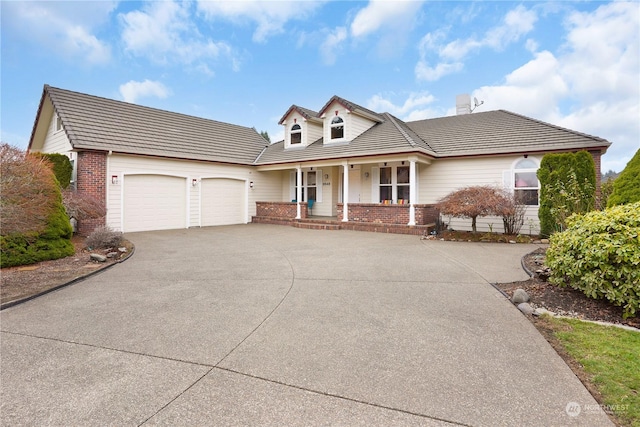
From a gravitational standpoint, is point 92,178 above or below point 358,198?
above

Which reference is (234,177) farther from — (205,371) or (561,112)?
(561,112)

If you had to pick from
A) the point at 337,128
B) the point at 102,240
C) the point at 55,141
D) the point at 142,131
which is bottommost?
the point at 102,240

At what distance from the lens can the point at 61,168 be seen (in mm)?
11242

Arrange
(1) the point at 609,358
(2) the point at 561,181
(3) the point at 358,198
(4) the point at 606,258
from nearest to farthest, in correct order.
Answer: (1) the point at 609,358 → (4) the point at 606,258 → (2) the point at 561,181 → (3) the point at 358,198

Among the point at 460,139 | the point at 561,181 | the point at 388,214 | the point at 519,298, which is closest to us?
the point at 519,298

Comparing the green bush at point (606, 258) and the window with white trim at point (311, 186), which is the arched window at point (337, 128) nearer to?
the window with white trim at point (311, 186)

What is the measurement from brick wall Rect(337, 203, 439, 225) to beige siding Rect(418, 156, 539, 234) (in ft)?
Answer: 3.71

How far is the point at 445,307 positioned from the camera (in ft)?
14.5

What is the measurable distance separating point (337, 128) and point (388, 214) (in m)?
5.40

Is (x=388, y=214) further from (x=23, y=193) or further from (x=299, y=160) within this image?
(x=23, y=193)

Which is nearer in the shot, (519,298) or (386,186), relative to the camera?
(519,298)

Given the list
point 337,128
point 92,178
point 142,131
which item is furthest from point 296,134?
point 92,178

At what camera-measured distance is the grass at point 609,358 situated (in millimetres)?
2344

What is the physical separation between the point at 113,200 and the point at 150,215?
1.54 meters
